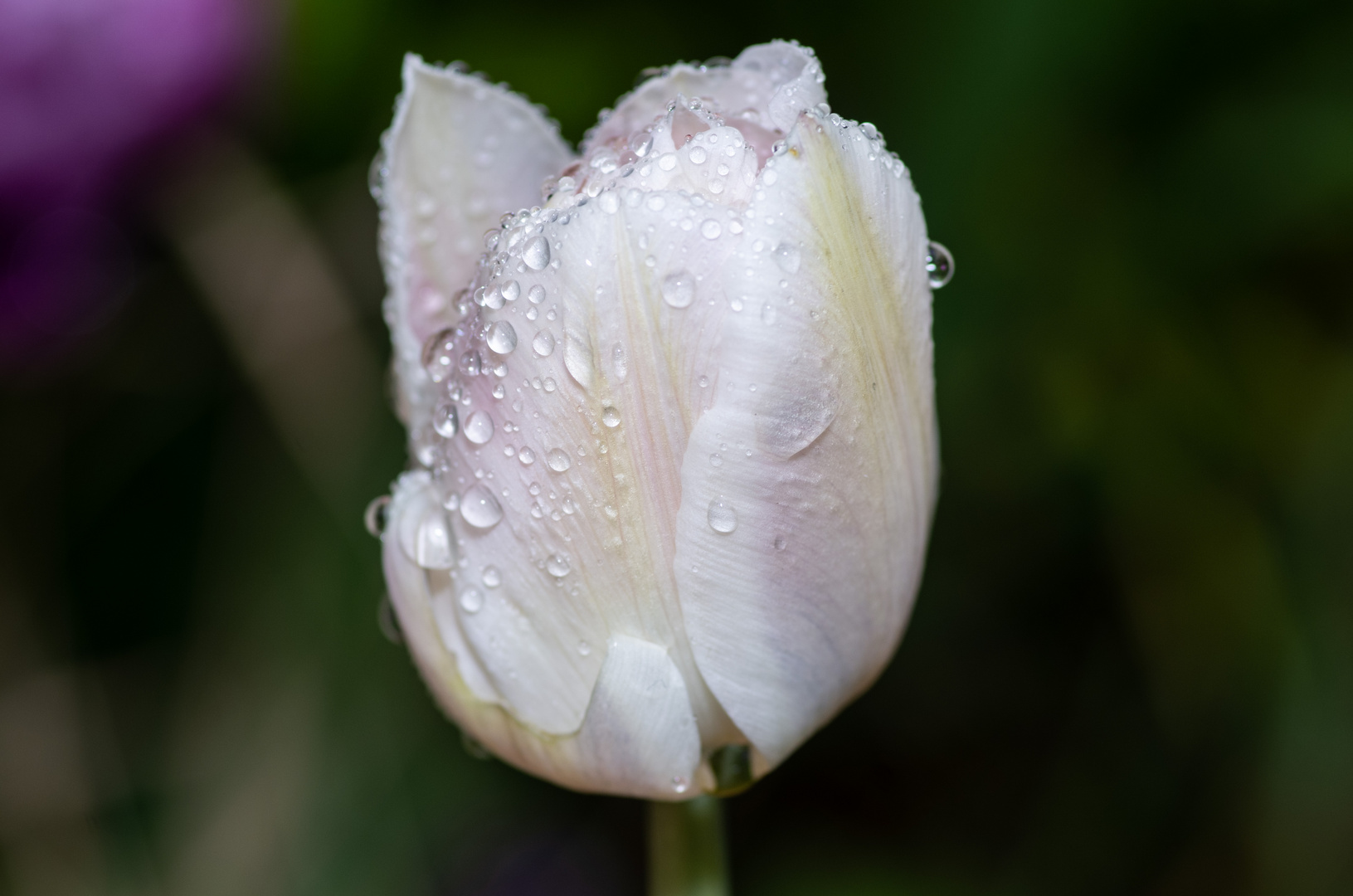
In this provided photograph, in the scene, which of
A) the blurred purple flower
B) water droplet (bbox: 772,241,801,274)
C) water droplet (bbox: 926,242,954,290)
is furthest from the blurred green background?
water droplet (bbox: 772,241,801,274)

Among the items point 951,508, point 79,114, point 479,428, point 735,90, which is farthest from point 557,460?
point 79,114

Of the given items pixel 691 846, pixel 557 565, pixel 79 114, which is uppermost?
pixel 79 114

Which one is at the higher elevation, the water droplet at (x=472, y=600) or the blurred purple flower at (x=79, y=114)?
the blurred purple flower at (x=79, y=114)

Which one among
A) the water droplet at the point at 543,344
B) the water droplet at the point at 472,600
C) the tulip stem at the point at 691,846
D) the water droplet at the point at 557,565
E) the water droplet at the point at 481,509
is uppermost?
the water droplet at the point at 543,344

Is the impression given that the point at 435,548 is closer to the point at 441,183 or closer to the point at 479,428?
the point at 479,428

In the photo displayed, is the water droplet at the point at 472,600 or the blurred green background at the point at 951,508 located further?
the blurred green background at the point at 951,508

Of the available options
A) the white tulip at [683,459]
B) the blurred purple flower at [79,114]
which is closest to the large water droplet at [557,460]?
the white tulip at [683,459]

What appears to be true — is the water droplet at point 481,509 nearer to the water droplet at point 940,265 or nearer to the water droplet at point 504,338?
the water droplet at point 504,338
